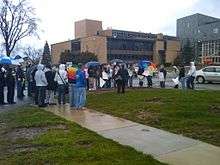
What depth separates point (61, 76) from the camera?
19.4m

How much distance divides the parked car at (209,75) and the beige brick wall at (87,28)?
338 feet

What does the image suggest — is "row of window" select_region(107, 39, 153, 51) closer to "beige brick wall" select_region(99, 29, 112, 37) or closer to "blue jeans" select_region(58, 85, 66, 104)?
"beige brick wall" select_region(99, 29, 112, 37)

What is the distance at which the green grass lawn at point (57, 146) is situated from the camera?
8945 mm

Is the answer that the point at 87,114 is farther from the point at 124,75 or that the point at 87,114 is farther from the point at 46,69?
the point at 124,75

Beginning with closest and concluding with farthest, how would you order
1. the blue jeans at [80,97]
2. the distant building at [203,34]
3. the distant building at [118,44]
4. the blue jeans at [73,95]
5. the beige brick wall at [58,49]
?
1. the blue jeans at [80,97]
2. the blue jeans at [73,95]
3. the distant building at [118,44]
4. the distant building at [203,34]
5. the beige brick wall at [58,49]

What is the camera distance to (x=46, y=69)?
64.7ft

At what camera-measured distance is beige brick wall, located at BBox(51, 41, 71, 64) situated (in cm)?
14724

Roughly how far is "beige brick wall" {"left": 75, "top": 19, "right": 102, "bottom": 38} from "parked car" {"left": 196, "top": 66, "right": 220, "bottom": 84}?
103018mm

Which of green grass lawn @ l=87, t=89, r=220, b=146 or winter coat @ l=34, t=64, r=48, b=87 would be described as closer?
green grass lawn @ l=87, t=89, r=220, b=146

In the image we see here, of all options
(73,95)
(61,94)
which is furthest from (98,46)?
(73,95)

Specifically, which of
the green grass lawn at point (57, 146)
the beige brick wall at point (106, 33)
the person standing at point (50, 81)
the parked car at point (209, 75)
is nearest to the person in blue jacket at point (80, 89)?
the person standing at point (50, 81)

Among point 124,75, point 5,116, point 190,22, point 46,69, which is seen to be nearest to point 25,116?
point 5,116

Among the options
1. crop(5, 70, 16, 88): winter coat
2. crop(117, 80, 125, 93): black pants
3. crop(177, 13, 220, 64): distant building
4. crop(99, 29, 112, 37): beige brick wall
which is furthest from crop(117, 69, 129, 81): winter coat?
crop(99, 29, 112, 37): beige brick wall

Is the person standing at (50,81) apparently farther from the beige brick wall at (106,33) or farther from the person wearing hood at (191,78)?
the beige brick wall at (106,33)
